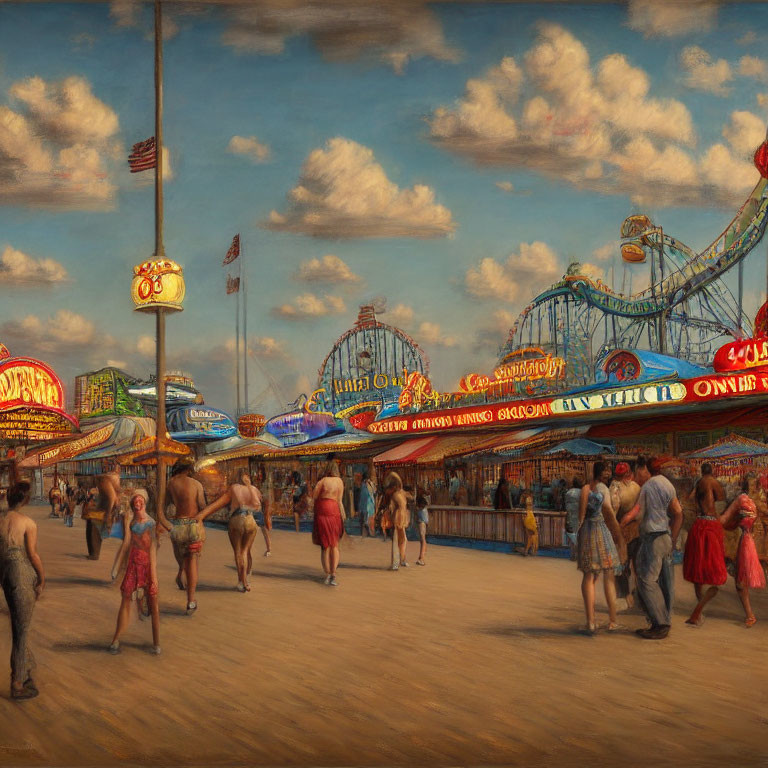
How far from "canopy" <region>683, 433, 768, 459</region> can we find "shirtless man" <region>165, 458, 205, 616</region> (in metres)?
7.01

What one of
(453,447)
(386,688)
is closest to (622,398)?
(453,447)

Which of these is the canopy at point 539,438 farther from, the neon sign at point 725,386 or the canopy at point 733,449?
the canopy at point 733,449

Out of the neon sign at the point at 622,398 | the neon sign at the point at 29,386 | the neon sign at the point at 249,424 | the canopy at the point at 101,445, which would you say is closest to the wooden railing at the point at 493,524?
the neon sign at the point at 622,398

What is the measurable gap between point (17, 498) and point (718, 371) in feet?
38.1

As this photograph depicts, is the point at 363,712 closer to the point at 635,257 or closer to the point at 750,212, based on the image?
the point at 750,212

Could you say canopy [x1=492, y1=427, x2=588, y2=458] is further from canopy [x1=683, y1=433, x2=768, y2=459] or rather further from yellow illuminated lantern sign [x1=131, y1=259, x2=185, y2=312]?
yellow illuminated lantern sign [x1=131, y1=259, x2=185, y2=312]

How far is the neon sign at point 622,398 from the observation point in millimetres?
15652

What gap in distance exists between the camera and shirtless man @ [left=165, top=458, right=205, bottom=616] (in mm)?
8375

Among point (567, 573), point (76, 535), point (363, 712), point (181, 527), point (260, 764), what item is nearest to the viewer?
point (260, 764)

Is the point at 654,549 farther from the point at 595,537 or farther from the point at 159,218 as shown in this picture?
the point at 159,218

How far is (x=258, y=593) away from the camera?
1016 cm

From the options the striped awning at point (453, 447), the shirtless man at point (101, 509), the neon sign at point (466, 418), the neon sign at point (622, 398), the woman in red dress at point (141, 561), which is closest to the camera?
the woman in red dress at point (141, 561)

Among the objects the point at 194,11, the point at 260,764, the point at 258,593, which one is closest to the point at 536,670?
the point at 260,764

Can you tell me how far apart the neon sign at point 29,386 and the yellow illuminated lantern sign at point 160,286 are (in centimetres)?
678
